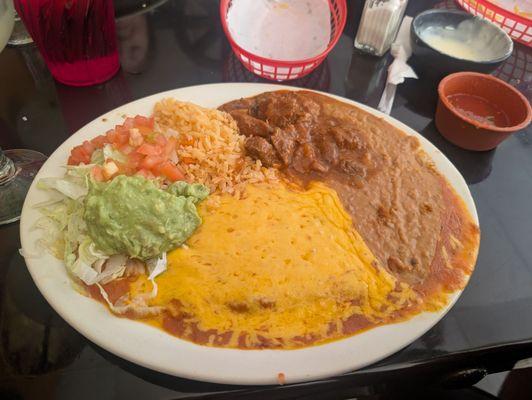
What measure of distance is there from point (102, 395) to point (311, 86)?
6.28ft

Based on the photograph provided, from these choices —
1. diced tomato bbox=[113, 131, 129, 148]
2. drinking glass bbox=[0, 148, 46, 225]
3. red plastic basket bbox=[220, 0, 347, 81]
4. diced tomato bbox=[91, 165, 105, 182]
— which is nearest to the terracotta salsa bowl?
red plastic basket bbox=[220, 0, 347, 81]

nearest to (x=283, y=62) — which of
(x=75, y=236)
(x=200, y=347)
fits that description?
(x=75, y=236)

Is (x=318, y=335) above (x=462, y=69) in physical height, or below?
below

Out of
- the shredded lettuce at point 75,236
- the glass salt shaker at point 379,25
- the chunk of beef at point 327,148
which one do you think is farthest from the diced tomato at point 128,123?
the glass salt shaker at point 379,25

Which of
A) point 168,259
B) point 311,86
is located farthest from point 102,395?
point 311,86

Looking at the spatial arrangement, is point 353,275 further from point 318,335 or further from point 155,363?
point 155,363

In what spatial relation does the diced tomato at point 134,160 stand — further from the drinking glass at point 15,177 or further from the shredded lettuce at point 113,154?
the drinking glass at point 15,177

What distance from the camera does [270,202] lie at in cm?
172

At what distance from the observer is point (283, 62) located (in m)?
2.21

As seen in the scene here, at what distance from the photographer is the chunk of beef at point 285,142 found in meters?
1.91

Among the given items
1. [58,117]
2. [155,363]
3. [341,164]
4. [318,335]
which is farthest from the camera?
[58,117]

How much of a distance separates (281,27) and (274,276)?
5.51 feet

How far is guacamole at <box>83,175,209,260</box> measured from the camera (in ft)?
4.84

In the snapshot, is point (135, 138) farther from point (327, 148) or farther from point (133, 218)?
point (327, 148)
